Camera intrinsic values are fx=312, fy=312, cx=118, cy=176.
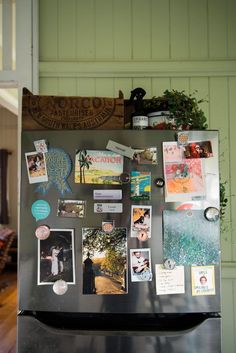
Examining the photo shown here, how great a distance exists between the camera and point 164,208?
1212 mm

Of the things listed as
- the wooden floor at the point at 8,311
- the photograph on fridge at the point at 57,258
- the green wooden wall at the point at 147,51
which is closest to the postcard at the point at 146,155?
the photograph on fridge at the point at 57,258

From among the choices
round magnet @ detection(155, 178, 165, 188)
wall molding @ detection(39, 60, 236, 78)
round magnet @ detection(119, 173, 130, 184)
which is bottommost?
round magnet @ detection(155, 178, 165, 188)

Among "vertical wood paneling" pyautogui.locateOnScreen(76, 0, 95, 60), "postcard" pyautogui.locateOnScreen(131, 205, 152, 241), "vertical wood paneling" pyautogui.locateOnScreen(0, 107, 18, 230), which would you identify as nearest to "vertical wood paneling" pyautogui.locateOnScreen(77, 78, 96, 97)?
"vertical wood paneling" pyautogui.locateOnScreen(76, 0, 95, 60)

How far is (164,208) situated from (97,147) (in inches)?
14.0

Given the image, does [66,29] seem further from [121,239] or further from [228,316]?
[228,316]

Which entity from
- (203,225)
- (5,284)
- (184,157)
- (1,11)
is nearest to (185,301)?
(203,225)

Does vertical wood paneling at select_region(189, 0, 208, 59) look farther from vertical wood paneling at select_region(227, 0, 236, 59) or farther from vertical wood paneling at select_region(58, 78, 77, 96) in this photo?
vertical wood paneling at select_region(58, 78, 77, 96)

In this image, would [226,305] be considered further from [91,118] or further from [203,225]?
[91,118]

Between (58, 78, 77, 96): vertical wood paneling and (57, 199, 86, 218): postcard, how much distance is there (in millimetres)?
972

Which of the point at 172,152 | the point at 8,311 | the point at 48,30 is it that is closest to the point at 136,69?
the point at 48,30

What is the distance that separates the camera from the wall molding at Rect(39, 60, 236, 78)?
194cm

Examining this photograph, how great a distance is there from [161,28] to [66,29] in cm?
60

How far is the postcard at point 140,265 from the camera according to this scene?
3.92 feet

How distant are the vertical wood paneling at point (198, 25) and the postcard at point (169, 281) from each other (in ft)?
4.54
